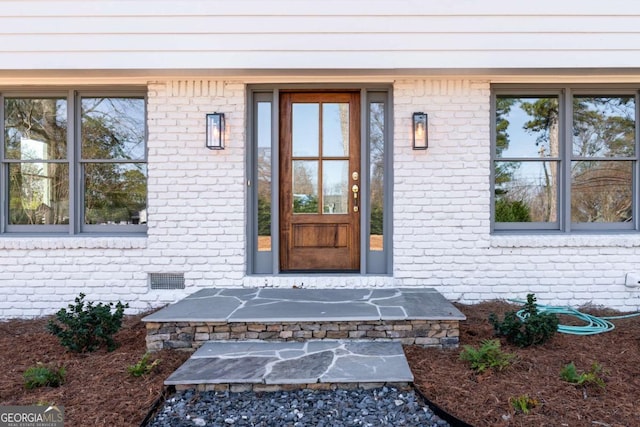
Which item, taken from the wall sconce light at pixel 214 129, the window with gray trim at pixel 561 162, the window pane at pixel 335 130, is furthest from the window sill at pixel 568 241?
the wall sconce light at pixel 214 129

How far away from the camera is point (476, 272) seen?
443cm

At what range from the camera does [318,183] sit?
4.62 m

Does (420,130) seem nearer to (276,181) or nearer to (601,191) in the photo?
(276,181)

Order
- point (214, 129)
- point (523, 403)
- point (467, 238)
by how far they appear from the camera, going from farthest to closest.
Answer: point (467, 238) < point (214, 129) < point (523, 403)

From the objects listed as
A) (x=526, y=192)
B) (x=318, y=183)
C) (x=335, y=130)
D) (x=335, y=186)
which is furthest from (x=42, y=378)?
(x=526, y=192)

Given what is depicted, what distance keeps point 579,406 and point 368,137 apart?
3082 millimetres

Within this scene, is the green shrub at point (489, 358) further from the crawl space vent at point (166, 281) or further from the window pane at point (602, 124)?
the crawl space vent at point (166, 281)

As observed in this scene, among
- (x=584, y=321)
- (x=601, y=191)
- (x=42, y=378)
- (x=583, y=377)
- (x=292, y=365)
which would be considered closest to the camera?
(x=583, y=377)

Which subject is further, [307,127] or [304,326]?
[307,127]

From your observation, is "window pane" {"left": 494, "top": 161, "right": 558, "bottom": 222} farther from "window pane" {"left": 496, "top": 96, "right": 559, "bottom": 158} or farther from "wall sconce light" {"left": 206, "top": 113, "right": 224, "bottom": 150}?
"wall sconce light" {"left": 206, "top": 113, "right": 224, "bottom": 150}

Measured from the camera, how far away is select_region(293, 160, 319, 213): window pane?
4625mm

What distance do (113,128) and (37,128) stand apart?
0.86 metres
